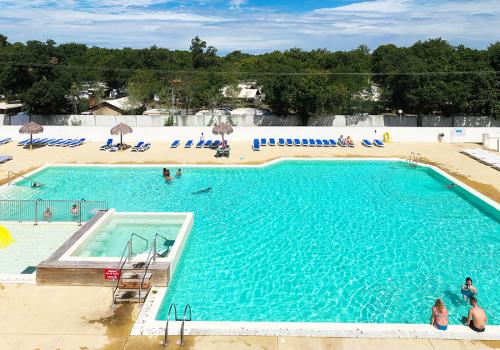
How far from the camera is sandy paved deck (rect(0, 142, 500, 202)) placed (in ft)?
79.1

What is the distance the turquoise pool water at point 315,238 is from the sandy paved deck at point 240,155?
1.64 m

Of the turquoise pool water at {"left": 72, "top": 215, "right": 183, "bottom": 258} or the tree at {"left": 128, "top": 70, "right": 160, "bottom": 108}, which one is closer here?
the turquoise pool water at {"left": 72, "top": 215, "right": 183, "bottom": 258}

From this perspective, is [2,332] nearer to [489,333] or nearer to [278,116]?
[489,333]

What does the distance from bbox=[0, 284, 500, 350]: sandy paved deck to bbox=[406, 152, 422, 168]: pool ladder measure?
59.7 feet

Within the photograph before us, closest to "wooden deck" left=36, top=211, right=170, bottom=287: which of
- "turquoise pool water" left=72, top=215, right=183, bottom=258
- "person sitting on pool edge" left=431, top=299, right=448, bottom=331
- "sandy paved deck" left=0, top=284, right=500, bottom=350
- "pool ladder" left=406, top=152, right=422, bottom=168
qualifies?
"sandy paved deck" left=0, top=284, right=500, bottom=350

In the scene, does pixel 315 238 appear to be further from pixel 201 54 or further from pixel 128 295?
pixel 201 54

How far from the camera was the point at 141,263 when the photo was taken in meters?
11.5

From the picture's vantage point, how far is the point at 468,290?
1108 cm

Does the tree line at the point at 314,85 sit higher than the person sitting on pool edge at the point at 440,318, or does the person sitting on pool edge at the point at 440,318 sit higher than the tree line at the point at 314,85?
the tree line at the point at 314,85

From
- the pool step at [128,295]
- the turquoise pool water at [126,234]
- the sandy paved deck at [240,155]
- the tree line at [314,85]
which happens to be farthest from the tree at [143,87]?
the pool step at [128,295]

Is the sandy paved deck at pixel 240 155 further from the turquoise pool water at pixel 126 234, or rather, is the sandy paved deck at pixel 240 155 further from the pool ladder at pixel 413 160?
the turquoise pool water at pixel 126 234

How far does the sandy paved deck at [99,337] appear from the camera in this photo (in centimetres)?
865

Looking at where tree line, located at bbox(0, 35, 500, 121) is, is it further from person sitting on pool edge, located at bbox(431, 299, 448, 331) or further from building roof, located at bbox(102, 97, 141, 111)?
person sitting on pool edge, located at bbox(431, 299, 448, 331)

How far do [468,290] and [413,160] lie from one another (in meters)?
16.8
